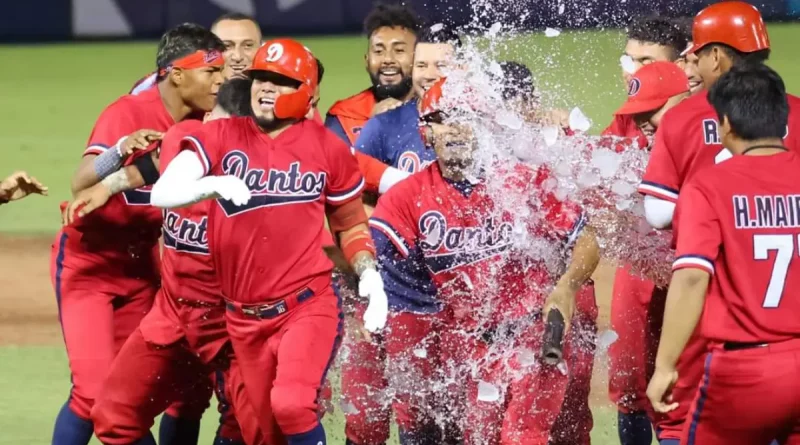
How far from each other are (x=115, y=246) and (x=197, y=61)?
2.97ft

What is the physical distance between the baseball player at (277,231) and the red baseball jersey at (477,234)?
0.27m

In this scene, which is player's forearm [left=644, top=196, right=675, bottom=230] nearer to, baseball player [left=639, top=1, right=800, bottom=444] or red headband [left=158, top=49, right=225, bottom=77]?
baseball player [left=639, top=1, right=800, bottom=444]

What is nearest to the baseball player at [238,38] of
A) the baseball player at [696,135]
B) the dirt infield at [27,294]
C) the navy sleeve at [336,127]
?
the navy sleeve at [336,127]

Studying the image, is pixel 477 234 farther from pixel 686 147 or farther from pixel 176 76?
pixel 176 76

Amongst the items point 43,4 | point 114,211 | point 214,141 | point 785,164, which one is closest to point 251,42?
point 114,211

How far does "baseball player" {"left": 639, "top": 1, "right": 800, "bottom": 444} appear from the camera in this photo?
17.0ft

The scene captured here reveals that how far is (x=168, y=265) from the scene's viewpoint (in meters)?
5.76

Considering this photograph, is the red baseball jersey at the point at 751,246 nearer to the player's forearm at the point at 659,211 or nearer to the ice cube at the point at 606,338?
the player's forearm at the point at 659,211

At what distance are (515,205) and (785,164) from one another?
4.88 feet

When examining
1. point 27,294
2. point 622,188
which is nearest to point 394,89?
point 622,188

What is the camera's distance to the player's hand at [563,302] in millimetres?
5449

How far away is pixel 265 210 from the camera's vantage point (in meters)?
5.38

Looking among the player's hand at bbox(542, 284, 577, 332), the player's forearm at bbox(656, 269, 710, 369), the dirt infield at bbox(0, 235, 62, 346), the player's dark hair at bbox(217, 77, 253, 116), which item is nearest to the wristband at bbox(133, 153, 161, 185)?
the player's dark hair at bbox(217, 77, 253, 116)

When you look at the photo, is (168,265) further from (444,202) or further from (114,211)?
(444,202)
